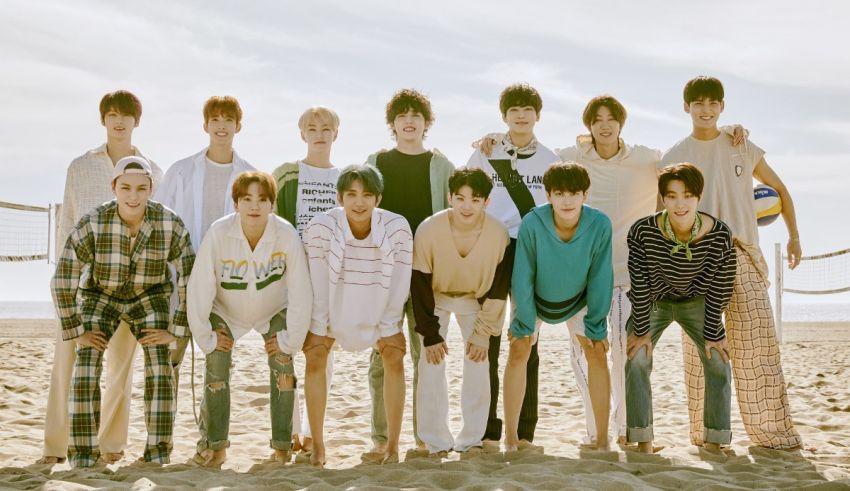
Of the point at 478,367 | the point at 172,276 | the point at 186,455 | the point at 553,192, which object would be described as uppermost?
the point at 553,192

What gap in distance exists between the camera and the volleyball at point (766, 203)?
4.55 metres

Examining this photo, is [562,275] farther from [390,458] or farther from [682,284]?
[390,458]

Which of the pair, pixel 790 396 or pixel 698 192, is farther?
pixel 790 396

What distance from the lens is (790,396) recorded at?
640 cm

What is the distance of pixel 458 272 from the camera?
3.98 m

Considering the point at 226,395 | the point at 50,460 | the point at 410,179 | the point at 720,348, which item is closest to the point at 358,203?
the point at 410,179


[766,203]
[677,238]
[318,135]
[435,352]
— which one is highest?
[318,135]

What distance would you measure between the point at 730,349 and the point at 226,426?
295cm

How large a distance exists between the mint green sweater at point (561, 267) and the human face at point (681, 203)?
0.34 m

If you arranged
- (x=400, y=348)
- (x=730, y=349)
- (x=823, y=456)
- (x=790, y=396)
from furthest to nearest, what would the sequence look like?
(x=790, y=396) → (x=730, y=349) → (x=823, y=456) → (x=400, y=348)

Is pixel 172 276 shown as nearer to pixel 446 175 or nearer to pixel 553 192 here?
pixel 446 175

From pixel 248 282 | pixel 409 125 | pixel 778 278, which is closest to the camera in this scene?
pixel 248 282

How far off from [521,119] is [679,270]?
1.24m

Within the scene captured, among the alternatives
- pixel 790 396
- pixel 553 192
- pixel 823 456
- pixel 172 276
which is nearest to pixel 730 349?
pixel 823 456
